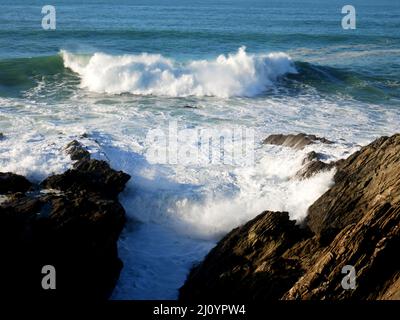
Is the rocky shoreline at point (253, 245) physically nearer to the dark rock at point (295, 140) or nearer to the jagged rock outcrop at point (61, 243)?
the jagged rock outcrop at point (61, 243)

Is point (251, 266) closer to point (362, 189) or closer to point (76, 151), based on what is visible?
point (362, 189)

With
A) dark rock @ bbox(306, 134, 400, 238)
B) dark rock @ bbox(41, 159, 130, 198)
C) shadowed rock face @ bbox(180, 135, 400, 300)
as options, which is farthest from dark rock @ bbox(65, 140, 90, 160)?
dark rock @ bbox(306, 134, 400, 238)

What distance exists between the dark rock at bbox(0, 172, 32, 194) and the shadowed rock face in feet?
13.0

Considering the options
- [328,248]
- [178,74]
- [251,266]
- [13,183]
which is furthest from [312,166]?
[178,74]

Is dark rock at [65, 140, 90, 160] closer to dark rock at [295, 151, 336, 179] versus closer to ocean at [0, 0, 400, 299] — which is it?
ocean at [0, 0, 400, 299]

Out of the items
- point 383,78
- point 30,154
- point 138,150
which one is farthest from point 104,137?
point 383,78

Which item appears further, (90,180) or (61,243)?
(90,180)

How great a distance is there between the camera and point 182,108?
74.8 feet

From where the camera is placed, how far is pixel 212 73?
2916 centimetres

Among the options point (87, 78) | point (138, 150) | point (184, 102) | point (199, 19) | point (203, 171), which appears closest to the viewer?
point (203, 171)

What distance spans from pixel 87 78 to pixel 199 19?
108ft

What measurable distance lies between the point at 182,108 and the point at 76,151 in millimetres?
9770

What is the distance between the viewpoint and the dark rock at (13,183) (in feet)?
35.3

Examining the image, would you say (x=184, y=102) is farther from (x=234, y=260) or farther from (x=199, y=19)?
(x=199, y=19)
